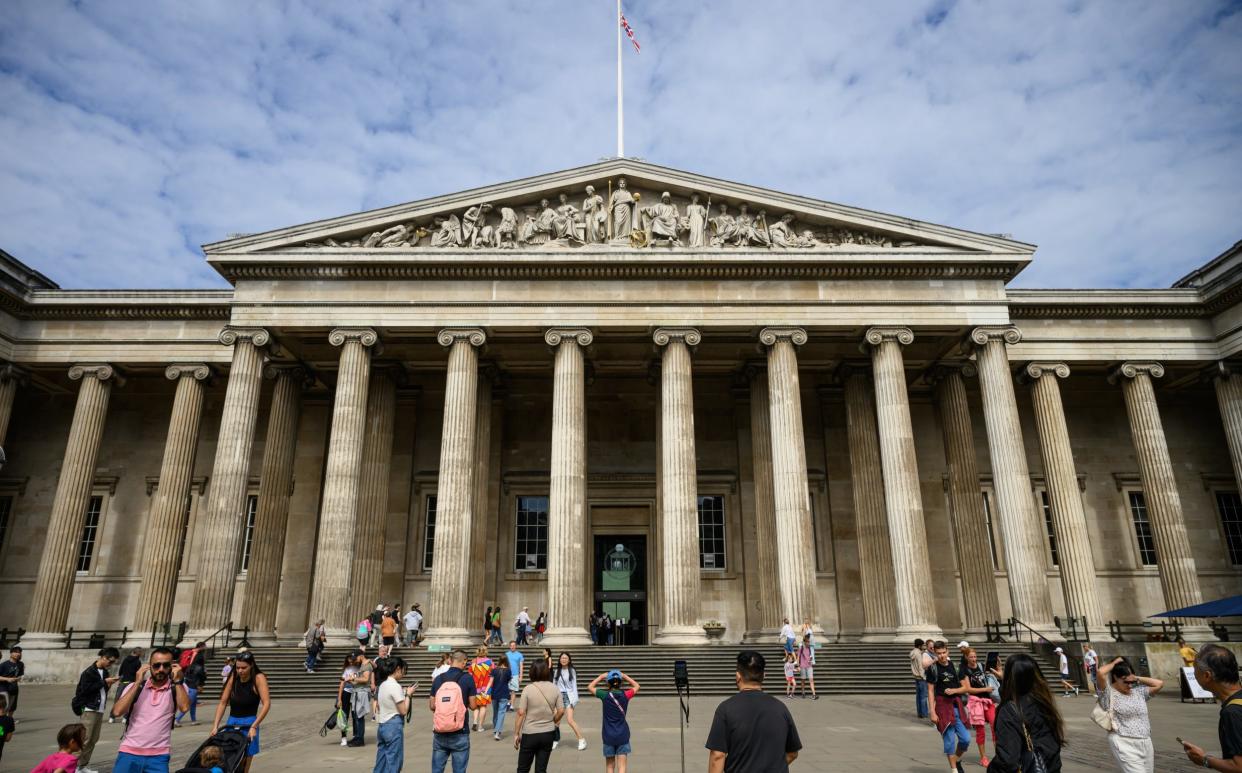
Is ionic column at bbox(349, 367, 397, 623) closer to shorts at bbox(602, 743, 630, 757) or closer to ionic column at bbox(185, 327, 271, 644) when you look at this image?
ionic column at bbox(185, 327, 271, 644)

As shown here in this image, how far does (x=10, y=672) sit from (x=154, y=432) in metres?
20.9

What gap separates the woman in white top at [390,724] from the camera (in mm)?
7895

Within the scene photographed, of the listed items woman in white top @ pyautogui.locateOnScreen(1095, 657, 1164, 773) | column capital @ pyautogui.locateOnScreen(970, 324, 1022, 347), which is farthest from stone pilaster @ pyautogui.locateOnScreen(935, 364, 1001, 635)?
woman in white top @ pyautogui.locateOnScreen(1095, 657, 1164, 773)

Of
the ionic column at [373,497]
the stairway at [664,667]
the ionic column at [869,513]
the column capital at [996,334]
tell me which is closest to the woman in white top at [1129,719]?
the stairway at [664,667]

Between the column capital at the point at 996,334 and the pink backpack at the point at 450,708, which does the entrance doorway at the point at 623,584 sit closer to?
the column capital at the point at 996,334

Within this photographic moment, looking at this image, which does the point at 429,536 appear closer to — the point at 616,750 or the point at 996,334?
the point at 996,334

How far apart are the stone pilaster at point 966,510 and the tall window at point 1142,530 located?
7.90 metres

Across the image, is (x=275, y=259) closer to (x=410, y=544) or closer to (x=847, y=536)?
(x=410, y=544)

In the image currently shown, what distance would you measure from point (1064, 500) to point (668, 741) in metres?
17.9

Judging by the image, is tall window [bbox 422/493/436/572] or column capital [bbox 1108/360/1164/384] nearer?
column capital [bbox 1108/360/1164/384]

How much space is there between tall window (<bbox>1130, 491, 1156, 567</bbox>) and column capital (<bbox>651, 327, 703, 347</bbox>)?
19.1m

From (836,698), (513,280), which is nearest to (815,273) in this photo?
(513,280)

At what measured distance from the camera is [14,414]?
3111cm

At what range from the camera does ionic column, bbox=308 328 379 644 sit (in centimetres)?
2255
